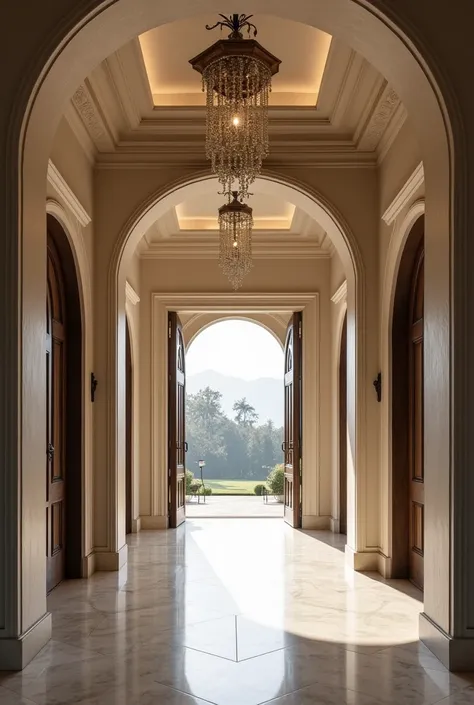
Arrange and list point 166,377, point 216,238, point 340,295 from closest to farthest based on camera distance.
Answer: point 340,295 < point 216,238 < point 166,377

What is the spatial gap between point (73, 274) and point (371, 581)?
3.53 meters

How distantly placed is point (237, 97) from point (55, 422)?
289 centimetres

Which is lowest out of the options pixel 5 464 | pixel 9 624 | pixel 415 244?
pixel 9 624

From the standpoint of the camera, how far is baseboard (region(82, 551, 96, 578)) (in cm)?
614

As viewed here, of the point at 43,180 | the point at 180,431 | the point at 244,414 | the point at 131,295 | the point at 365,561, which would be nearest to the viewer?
the point at 43,180

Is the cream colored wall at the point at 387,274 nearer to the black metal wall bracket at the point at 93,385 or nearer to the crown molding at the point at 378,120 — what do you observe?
the crown molding at the point at 378,120

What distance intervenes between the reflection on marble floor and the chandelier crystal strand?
325cm

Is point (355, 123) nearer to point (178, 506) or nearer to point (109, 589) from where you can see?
point (109, 589)

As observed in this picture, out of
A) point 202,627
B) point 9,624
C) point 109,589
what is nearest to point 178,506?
point 109,589

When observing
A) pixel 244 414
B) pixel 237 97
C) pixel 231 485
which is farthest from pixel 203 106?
pixel 244 414

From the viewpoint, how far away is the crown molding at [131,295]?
832cm

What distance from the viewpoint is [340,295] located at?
28.0 ft

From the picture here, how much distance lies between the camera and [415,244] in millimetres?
5867

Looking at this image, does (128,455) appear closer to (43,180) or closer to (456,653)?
(43,180)
